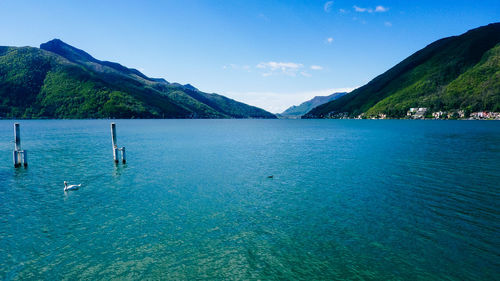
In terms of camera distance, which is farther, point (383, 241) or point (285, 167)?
point (285, 167)

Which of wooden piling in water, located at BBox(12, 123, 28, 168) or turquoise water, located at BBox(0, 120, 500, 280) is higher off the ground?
wooden piling in water, located at BBox(12, 123, 28, 168)

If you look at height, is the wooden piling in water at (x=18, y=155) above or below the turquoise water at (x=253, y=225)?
above

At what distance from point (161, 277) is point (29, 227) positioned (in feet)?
44.7

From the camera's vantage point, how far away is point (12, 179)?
36031 mm

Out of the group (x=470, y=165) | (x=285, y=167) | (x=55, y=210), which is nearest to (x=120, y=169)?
(x=55, y=210)

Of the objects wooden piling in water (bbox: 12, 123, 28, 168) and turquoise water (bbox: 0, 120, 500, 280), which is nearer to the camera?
turquoise water (bbox: 0, 120, 500, 280)

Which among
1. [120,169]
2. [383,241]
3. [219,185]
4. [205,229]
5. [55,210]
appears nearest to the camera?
[383,241]

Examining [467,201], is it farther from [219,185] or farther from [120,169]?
[120,169]

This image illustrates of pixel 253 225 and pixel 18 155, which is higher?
pixel 18 155

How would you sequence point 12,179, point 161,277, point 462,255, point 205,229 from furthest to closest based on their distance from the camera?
point 12,179
point 205,229
point 462,255
point 161,277

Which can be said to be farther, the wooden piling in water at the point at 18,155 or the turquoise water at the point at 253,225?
the wooden piling in water at the point at 18,155

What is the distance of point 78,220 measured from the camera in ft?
72.1

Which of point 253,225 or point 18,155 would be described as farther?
point 18,155

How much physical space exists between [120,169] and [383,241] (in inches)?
1514
